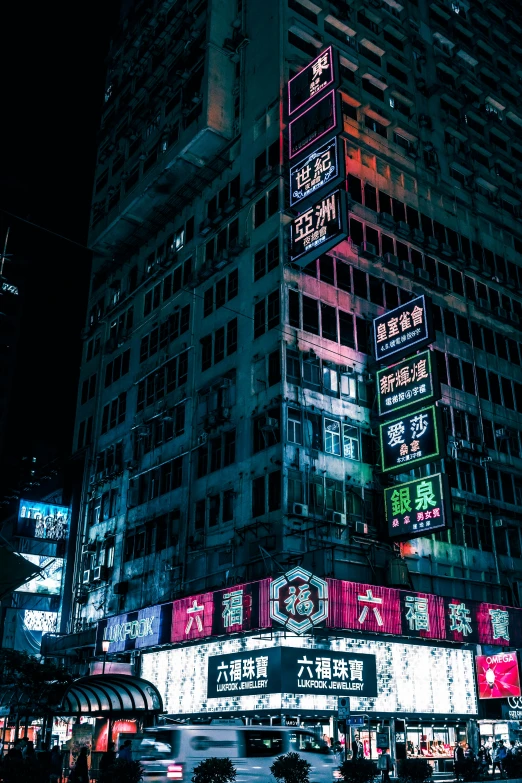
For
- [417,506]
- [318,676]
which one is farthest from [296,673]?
[417,506]

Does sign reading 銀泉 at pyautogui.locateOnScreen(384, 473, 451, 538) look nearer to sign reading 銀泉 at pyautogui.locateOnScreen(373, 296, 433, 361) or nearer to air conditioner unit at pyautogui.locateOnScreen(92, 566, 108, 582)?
sign reading 銀泉 at pyautogui.locateOnScreen(373, 296, 433, 361)

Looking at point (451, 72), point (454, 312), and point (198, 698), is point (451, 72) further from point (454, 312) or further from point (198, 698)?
point (198, 698)

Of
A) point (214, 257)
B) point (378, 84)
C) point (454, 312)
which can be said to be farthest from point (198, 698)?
point (378, 84)

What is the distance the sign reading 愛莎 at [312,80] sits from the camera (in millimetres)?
34281

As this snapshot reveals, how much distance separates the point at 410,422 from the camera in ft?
101

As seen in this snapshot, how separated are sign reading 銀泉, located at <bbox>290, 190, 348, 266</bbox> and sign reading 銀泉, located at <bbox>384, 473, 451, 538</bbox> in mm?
10672

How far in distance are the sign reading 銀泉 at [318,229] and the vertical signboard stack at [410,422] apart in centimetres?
494

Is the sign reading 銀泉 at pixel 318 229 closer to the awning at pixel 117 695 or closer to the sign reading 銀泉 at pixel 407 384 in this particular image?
the sign reading 銀泉 at pixel 407 384

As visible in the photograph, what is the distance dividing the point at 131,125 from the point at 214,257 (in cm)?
1910

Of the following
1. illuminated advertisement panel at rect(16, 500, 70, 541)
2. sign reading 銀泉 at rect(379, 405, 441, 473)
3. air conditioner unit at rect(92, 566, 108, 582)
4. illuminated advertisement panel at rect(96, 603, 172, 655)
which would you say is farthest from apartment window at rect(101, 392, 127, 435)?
sign reading 銀泉 at rect(379, 405, 441, 473)

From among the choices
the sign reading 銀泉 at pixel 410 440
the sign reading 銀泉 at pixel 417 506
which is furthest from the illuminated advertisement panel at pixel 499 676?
the sign reading 銀泉 at pixel 410 440

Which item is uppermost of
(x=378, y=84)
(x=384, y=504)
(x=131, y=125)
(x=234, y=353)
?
(x=131, y=125)

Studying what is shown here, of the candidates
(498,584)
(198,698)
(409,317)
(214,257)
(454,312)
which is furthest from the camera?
(454,312)

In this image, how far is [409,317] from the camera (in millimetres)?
32781
